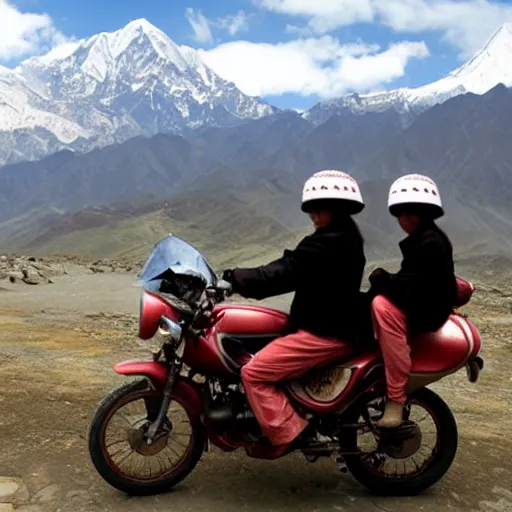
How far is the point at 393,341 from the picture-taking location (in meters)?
4.21

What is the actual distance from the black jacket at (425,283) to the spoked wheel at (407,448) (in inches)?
23.9

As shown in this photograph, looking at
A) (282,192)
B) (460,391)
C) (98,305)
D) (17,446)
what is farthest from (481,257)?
(282,192)

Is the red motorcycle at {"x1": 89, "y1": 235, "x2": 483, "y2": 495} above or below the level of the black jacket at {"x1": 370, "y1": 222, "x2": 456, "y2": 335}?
below

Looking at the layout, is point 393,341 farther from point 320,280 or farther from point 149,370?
point 149,370

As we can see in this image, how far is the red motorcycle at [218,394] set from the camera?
13.7 feet

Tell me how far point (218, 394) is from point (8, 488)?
1517mm

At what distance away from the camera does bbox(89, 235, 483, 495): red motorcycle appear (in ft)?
13.7

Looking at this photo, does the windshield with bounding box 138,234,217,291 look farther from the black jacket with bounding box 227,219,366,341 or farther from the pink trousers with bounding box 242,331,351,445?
the pink trousers with bounding box 242,331,351,445

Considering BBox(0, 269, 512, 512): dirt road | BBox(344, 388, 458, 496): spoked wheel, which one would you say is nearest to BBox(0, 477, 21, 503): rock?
BBox(0, 269, 512, 512): dirt road

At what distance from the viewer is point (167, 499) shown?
4.39 meters

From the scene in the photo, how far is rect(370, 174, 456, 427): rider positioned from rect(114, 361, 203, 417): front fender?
116 cm

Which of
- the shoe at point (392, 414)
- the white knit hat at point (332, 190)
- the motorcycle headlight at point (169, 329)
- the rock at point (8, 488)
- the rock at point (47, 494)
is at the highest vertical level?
the white knit hat at point (332, 190)

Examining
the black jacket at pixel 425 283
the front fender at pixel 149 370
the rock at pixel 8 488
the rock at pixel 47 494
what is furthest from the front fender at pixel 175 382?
the black jacket at pixel 425 283

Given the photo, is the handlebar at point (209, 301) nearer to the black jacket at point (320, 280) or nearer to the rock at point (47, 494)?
the black jacket at point (320, 280)
